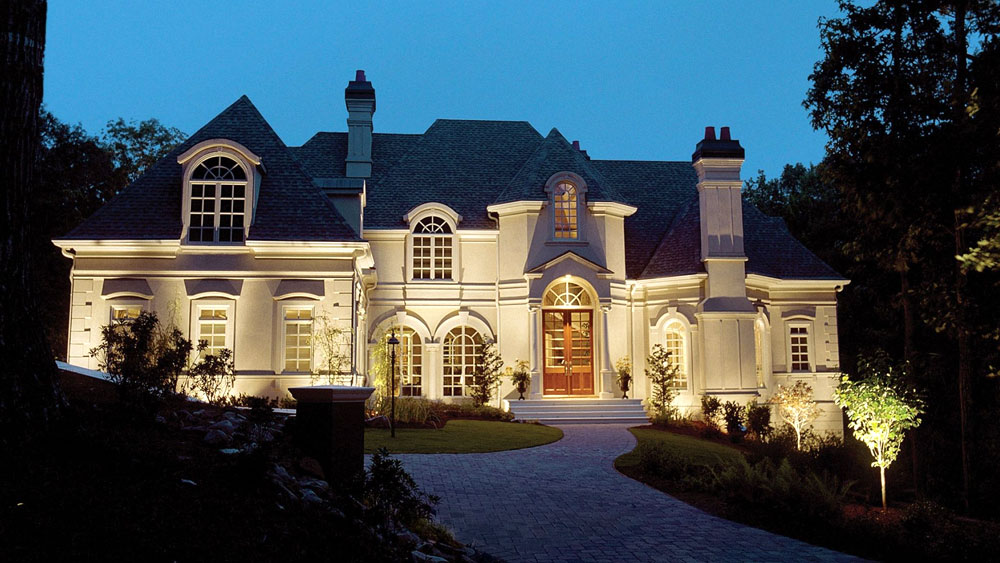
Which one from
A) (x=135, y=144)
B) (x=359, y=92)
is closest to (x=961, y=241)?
(x=359, y=92)

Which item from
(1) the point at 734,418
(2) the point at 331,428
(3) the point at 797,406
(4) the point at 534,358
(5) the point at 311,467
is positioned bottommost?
(1) the point at 734,418

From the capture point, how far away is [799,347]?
26.0 meters

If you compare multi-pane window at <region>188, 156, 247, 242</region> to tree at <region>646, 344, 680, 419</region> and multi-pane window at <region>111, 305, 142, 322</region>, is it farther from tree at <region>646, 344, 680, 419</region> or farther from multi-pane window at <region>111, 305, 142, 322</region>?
tree at <region>646, 344, 680, 419</region>

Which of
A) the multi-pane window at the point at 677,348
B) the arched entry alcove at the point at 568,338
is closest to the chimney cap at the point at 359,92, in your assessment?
the arched entry alcove at the point at 568,338

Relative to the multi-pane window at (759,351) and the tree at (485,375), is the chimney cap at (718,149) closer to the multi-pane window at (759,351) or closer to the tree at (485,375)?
the multi-pane window at (759,351)

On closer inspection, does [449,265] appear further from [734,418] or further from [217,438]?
[217,438]

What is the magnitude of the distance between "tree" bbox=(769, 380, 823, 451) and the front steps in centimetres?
434

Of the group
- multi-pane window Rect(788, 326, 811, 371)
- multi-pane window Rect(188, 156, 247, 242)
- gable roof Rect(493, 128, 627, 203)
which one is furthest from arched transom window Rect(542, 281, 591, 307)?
multi-pane window Rect(188, 156, 247, 242)

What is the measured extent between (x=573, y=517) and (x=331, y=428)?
321cm

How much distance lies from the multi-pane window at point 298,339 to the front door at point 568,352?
801 centimetres

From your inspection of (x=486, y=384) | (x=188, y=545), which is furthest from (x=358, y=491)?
(x=486, y=384)

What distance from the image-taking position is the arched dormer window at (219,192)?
19562 mm

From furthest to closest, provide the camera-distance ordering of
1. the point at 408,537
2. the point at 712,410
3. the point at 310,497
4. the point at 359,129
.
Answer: the point at 359,129 → the point at 712,410 → the point at 408,537 → the point at 310,497

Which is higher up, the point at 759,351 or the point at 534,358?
the point at 759,351
